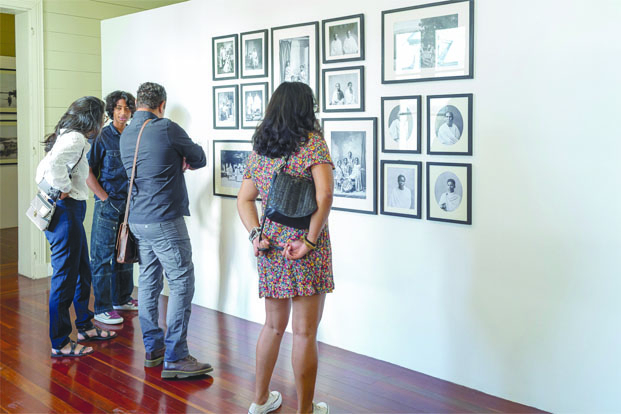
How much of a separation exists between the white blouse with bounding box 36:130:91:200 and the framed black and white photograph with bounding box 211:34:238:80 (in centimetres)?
135

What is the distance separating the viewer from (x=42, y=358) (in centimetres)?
394

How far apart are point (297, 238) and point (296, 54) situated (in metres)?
1.88

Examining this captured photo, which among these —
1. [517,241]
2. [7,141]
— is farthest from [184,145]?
[7,141]

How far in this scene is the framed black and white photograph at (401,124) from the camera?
11.7 feet

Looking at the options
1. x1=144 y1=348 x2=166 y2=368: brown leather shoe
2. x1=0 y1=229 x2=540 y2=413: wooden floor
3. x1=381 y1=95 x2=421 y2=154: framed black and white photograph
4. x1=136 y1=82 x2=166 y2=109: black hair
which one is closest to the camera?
x1=0 y1=229 x2=540 y2=413: wooden floor

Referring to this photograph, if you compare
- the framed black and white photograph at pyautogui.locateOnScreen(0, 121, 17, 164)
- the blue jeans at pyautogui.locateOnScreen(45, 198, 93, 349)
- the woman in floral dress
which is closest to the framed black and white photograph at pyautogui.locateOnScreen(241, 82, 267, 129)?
the blue jeans at pyautogui.locateOnScreen(45, 198, 93, 349)

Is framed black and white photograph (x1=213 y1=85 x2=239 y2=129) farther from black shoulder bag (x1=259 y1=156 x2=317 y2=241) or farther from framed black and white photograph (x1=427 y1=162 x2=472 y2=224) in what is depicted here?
black shoulder bag (x1=259 y1=156 x2=317 y2=241)

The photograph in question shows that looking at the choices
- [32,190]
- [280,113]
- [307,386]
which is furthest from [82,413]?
[32,190]

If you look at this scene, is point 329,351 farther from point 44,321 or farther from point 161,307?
point 44,321

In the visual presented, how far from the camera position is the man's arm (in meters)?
3.62

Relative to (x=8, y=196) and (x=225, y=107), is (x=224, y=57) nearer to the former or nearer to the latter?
(x=225, y=107)

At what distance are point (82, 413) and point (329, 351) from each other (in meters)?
1.59

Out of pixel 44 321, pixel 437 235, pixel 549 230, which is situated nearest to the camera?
pixel 549 230

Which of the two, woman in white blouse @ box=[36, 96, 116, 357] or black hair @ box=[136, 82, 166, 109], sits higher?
black hair @ box=[136, 82, 166, 109]
